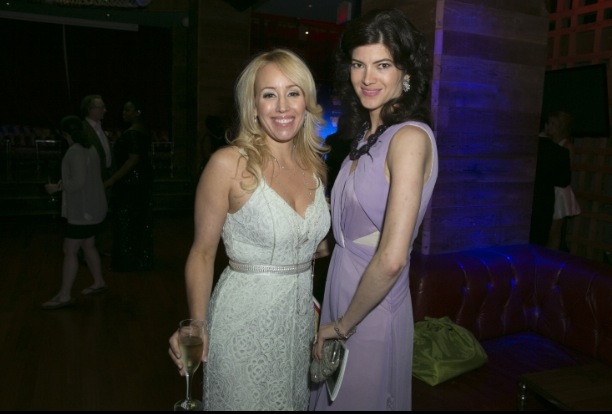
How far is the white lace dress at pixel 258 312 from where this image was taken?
164 centimetres

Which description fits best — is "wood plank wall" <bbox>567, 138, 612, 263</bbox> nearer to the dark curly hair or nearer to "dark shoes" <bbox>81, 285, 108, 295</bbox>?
the dark curly hair

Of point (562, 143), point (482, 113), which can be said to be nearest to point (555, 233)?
point (562, 143)

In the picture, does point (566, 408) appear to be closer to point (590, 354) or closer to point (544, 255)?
point (590, 354)

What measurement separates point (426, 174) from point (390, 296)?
0.41 meters

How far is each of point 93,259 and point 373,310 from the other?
3494 mm

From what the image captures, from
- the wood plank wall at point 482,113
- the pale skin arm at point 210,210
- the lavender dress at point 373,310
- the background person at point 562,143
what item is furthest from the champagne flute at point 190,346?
the background person at point 562,143

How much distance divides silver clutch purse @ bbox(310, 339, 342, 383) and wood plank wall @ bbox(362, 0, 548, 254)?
64.5 inches

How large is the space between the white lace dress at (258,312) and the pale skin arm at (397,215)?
261 millimetres

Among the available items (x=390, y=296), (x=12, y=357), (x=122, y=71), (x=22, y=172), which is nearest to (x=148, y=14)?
(x=122, y=71)

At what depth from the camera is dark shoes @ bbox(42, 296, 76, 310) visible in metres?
4.21

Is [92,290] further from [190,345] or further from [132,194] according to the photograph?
[190,345]

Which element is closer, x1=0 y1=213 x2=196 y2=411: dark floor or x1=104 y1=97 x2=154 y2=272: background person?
x1=0 y1=213 x2=196 y2=411: dark floor

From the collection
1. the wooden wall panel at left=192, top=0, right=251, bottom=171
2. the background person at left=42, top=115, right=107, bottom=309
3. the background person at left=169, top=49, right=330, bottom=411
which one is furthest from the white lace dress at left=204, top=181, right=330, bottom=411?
the wooden wall panel at left=192, top=0, right=251, bottom=171

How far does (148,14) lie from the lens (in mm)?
12102
